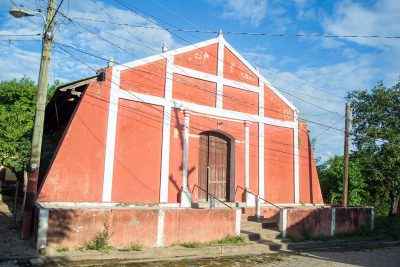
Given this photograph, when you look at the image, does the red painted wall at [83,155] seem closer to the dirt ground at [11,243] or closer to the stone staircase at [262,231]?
the dirt ground at [11,243]

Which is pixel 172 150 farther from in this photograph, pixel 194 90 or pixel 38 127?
pixel 38 127

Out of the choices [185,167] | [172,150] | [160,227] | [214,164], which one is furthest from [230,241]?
[214,164]

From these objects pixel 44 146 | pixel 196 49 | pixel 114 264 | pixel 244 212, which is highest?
pixel 196 49

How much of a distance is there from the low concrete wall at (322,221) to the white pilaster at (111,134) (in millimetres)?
5874

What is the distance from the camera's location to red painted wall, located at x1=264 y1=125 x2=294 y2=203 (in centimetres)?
1719

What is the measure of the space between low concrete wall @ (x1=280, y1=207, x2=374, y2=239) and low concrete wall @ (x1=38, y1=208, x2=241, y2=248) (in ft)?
7.75

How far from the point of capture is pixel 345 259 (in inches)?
454

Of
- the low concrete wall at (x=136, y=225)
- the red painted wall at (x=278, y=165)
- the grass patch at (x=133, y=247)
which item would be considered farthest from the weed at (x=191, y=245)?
the red painted wall at (x=278, y=165)

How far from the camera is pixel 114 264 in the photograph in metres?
9.36

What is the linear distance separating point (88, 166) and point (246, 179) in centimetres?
647

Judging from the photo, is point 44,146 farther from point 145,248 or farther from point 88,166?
point 145,248

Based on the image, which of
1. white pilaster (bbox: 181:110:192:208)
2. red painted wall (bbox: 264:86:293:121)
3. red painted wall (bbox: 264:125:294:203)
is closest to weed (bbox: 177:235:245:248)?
white pilaster (bbox: 181:110:192:208)

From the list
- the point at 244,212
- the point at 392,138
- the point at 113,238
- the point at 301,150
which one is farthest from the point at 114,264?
the point at 392,138

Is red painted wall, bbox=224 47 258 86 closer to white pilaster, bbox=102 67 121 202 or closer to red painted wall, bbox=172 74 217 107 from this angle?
red painted wall, bbox=172 74 217 107
